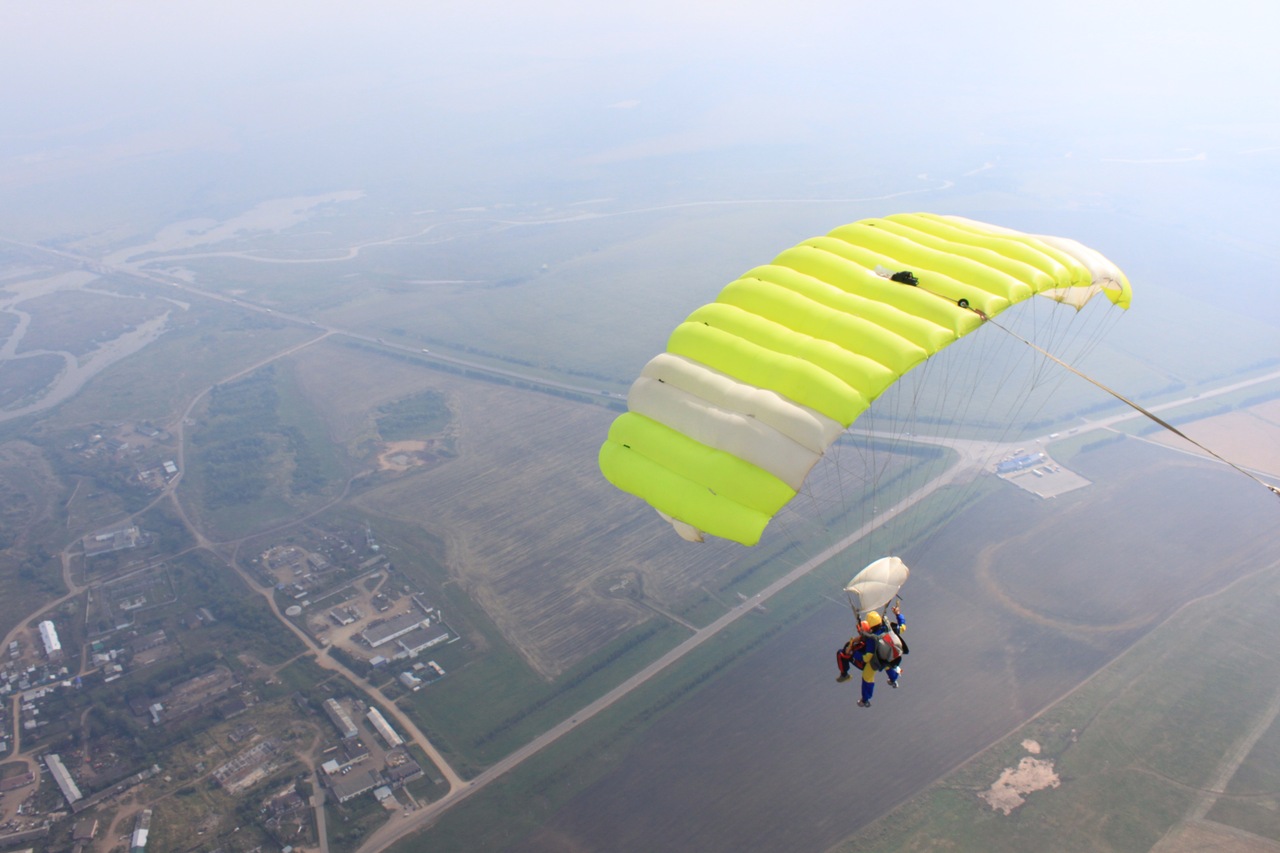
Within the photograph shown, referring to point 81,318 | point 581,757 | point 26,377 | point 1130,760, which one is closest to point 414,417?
point 581,757

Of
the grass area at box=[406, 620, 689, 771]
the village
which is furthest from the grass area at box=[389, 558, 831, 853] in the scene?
the village

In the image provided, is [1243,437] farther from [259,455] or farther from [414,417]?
[259,455]

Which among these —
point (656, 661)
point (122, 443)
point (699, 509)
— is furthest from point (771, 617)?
point (122, 443)

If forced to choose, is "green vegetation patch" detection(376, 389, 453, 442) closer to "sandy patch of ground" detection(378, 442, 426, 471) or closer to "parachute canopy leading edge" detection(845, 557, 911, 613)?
"sandy patch of ground" detection(378, 442, 426, 471)

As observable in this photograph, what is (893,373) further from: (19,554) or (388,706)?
(19,554)

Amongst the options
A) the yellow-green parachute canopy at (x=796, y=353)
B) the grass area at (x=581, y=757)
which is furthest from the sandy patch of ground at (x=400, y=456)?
the yellow-green parachute canopy at (x=796, y=353)

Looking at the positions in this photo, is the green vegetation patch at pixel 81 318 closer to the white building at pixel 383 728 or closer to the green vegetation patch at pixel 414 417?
the green vegetation patch at pixel 414 417

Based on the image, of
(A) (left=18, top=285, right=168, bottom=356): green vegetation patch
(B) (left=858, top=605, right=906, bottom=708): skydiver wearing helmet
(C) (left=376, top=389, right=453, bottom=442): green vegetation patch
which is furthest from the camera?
(A) (left=18, top=285, right=168, bottom=356): green vegetation patch
